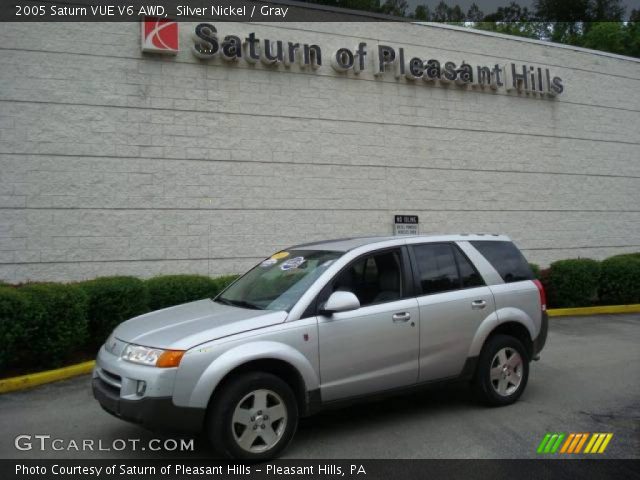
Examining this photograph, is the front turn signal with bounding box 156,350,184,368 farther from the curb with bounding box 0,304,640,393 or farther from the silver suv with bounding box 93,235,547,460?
the curb with bounding box 0,304,640,393

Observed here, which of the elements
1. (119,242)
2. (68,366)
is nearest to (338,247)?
(68,366)

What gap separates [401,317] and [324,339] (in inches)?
33.2

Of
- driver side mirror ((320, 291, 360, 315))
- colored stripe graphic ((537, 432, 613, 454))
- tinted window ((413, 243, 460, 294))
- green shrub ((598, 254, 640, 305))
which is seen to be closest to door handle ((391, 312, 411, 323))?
tinted window ((413, 243, 460, 294))

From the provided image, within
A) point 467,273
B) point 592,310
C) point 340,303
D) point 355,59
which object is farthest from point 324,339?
point 592,310

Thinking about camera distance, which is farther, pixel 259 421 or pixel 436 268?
pixel 436 268

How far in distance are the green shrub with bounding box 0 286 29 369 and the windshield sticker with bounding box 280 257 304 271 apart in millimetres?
3566

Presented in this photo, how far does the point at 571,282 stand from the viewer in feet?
40.6

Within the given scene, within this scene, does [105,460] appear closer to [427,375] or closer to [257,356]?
[257,356]

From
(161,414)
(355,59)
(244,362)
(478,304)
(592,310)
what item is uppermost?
(355,59)

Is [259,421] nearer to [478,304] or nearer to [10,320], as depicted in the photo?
[478,304]

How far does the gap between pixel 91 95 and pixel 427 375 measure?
842cm

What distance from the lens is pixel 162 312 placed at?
18.2ft

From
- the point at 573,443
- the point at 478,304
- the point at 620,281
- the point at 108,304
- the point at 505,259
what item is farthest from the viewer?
the point at 620,281

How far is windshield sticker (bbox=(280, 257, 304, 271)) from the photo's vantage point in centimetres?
557
